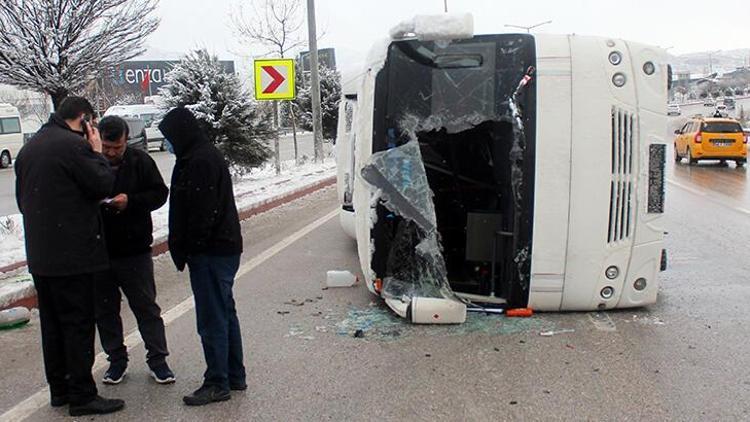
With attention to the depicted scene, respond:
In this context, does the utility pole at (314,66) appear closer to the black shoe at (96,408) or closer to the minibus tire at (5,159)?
the minibus tire at (5,159)

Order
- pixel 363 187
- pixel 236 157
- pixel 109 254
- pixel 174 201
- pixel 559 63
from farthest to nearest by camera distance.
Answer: pixel 236 157 < pixel 363 187 < pixel 559 63 < pixel 109 254 < pixel 174 201

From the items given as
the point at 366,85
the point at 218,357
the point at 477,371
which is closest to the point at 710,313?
the point at 477,371

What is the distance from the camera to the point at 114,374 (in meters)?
4.47

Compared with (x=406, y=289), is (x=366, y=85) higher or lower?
higher

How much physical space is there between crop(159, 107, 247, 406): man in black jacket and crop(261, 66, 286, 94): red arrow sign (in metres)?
12.1

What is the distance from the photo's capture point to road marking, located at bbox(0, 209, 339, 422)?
159 inches

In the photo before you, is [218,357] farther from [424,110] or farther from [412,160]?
[424,110]

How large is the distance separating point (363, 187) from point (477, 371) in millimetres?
1836

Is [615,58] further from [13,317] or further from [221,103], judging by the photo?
[221,103]

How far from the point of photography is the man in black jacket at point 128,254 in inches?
174

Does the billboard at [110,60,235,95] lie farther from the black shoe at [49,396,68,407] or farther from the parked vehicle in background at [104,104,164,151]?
the black shoe at [49,396,68,407]

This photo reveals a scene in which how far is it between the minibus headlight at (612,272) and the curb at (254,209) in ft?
15.5

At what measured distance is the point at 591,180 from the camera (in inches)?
211

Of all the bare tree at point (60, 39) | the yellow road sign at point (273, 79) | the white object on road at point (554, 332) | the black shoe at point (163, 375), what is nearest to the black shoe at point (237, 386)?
the black shoe at point (163, 375)
